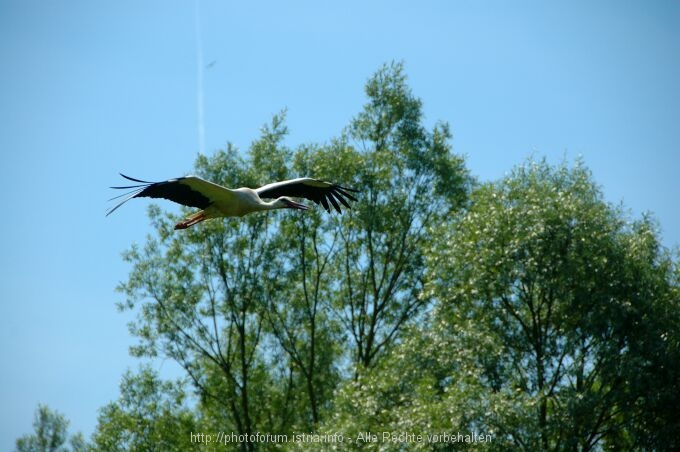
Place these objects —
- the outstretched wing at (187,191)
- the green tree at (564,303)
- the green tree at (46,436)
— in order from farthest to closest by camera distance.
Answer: the green tree at (46,436) → the green tree at (564,303) → the outstretched wing at (187,191)

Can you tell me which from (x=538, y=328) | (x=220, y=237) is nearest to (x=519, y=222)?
(x=538, y=328)

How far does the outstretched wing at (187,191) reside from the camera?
15.3 m

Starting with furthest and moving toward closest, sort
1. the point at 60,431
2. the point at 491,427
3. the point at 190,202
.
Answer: the point at 60,431 → the point at 491,427 → the point at 190,202

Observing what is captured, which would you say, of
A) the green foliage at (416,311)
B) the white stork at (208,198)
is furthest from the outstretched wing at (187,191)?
the green foliage at (416,311)

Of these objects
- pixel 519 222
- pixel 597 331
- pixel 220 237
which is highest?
pixel 220 237

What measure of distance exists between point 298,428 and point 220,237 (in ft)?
21.7

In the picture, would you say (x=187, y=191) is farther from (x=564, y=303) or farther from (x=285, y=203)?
(x=564, y=303)

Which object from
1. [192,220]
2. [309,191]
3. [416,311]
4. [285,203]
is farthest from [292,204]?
[416,311]

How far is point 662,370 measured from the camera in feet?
72.5

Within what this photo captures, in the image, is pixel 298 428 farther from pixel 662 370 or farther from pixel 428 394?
pixel 662 370

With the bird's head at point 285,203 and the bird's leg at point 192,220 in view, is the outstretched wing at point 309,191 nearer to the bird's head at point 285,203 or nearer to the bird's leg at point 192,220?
the bird's head at point 285,203

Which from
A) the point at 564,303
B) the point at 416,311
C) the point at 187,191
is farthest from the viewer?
the point at 416,311

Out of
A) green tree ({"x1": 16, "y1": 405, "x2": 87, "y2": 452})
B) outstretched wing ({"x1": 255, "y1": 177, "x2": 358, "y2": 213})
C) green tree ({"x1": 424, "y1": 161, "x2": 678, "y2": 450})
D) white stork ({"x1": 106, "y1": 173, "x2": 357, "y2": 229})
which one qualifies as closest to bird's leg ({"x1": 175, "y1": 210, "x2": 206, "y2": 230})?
white stork ({"x1": 106, "y1": 173, "x2": 357, "y2": 229})

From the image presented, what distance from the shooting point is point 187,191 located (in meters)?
16.3
